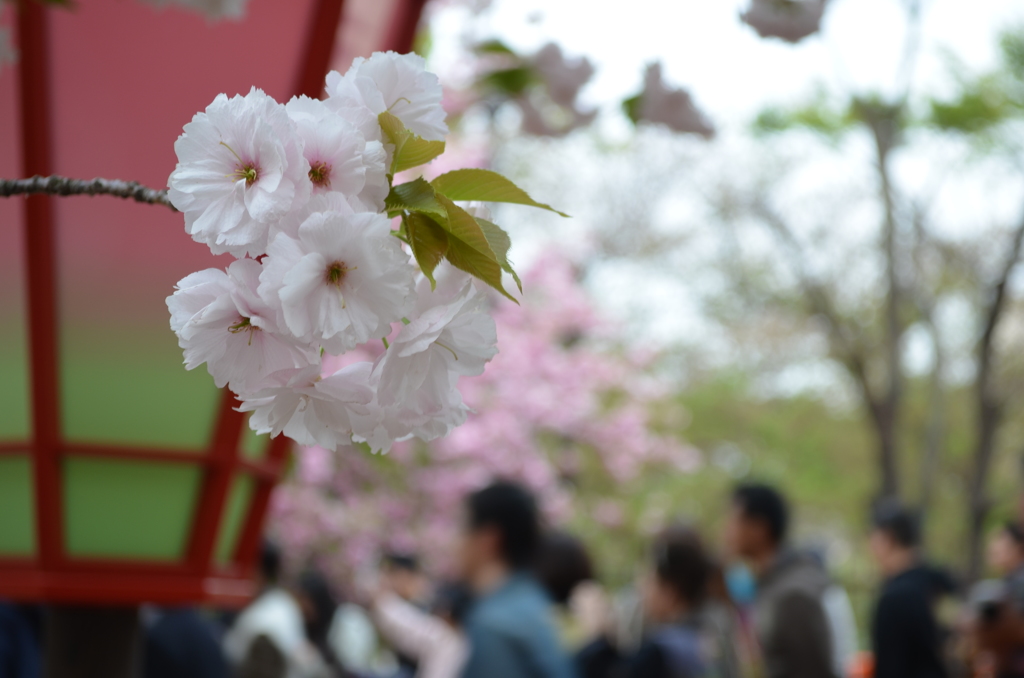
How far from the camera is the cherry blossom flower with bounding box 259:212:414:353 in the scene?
615 millimetres

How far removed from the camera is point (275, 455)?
163 centimetres

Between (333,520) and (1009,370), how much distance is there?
9.48 metres

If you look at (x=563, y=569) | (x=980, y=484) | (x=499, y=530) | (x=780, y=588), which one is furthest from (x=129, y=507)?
(x=980, y=484)

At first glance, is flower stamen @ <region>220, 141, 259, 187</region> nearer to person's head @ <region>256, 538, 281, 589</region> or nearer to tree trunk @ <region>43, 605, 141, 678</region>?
tree trunk @ <region>43, 605, 141, 678</region>

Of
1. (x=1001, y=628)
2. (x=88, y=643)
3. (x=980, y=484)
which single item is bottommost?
(x=980, y=484)

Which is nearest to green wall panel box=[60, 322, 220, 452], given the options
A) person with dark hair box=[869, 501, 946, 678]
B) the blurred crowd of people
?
the blurred crowd of people

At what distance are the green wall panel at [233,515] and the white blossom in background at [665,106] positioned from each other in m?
1.05

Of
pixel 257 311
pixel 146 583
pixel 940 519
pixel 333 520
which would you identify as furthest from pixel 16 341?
pixel 940 519

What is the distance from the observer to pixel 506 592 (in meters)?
2.70

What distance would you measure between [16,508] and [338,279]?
0.98m

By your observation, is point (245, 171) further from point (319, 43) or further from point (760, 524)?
point (760, 524)

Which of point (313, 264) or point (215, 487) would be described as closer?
point (313, 264)

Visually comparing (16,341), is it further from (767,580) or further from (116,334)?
(767,580)

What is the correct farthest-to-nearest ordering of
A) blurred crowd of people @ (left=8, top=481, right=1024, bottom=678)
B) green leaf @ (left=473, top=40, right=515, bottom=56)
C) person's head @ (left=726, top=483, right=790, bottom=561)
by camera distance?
person's head @ (left=726, top=483, right=790, bottom=561), blurred crowd of people @ (left=8, top=481, right=1024, bottom=678), green leaf @ (left=473, top=40, right=515, bottom=56)
